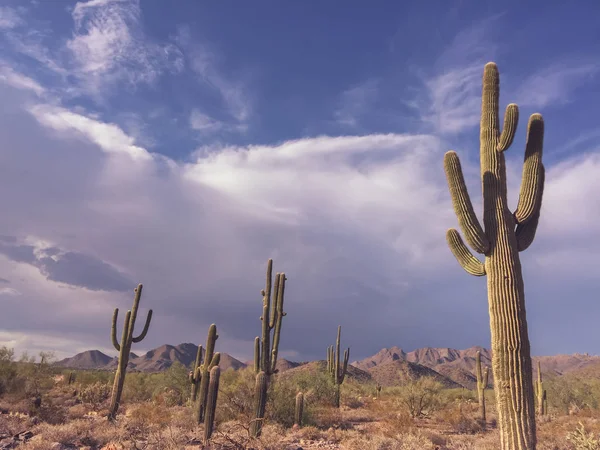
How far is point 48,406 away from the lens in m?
17.5

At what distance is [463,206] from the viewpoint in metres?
8.80

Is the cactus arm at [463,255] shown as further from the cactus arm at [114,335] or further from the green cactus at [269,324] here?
the cactus arm at [114,335]

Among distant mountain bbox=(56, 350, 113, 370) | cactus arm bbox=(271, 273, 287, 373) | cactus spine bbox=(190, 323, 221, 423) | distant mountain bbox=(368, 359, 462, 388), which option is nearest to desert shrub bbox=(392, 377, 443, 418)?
cactus arm bbox=(271, 273, 287, 373)

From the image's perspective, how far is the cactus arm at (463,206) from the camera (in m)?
8.56

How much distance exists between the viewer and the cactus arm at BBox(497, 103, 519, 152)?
361 inches

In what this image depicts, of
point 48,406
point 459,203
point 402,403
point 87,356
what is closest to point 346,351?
point 402,403

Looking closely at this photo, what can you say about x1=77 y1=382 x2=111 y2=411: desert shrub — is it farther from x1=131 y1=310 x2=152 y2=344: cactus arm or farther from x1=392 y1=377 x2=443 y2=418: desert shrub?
x1=392 y1=377 x2=443 y2=418: desert shrub

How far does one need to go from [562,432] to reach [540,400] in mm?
9554

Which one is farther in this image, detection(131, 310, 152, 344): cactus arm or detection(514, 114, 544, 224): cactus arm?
detection(131, 310, 152, 344): cactus arm

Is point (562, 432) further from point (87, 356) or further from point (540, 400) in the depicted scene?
point (87, 356)

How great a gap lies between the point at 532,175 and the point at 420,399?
15881 millimetres

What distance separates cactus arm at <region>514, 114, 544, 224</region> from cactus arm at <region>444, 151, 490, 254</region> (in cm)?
103

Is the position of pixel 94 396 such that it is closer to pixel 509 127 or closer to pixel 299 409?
A: pixel 299 409

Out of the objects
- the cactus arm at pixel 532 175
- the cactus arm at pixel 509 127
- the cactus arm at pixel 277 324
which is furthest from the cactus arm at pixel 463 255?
the cactus arm at pixel 277 324
